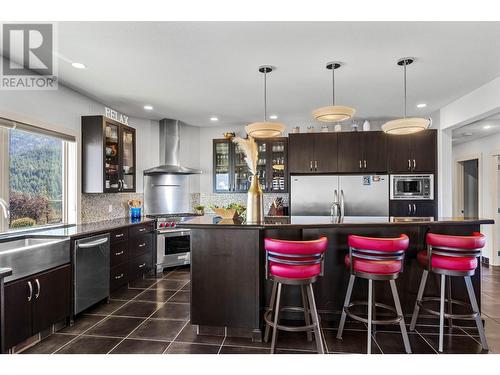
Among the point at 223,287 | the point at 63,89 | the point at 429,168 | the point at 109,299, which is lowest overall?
the point at 109,299

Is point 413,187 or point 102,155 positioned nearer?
point 102,155

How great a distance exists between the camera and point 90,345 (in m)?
2.65

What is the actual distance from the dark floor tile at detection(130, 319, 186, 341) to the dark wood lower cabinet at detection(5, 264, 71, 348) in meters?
0.76

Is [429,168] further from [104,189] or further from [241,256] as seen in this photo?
[104,189]

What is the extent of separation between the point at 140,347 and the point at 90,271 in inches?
46.1

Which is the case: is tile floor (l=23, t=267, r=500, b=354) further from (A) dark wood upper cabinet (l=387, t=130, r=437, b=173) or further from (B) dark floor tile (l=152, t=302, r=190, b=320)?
(A) dark wood upper cabinet (l=387, t=130, r=437, b=173)

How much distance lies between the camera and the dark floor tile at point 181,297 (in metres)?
3.77

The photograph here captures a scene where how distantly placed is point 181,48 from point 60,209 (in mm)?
2677

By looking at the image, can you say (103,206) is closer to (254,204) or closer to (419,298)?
(254,204)

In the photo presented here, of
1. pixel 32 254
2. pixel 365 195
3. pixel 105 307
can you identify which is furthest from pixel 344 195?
pixel 32 254

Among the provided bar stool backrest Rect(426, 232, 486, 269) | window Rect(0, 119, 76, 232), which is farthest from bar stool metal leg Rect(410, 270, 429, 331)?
window Rect(0, 119, 76, 232)
